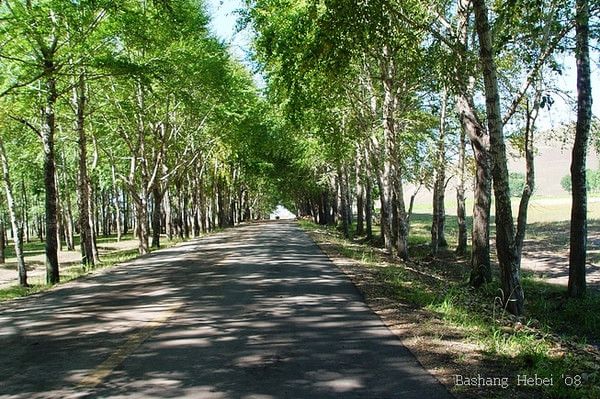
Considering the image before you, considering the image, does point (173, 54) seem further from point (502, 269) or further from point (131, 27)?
point (502, 269)

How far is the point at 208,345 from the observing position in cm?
661

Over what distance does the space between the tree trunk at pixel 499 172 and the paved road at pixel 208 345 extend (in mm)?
2729

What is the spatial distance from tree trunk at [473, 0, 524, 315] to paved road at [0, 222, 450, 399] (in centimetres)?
273

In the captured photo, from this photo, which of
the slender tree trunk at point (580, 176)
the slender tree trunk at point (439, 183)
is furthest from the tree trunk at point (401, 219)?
the slender tree trunk at point (580, 176)

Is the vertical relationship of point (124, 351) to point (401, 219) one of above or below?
below

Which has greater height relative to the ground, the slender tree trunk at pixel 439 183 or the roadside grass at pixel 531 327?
the slender tree trunk at pixel 439 183

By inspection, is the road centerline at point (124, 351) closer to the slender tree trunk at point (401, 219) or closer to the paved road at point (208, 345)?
the paved road at point (208, 345)

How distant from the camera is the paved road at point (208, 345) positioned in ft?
16.8

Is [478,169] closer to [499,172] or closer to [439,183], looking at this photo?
[499,172]

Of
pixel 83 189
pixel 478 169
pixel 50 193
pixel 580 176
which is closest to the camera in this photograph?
pixel 580 176

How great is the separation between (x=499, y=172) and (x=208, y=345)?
18.9ft

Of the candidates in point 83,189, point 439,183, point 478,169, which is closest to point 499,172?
point 478,169

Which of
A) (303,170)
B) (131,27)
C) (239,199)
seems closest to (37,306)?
(131,27)

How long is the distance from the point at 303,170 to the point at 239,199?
2576 cm
